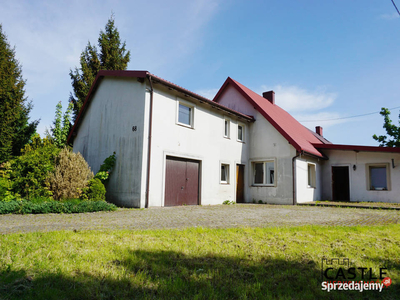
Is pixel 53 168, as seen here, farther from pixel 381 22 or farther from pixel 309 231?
pixel 381 22

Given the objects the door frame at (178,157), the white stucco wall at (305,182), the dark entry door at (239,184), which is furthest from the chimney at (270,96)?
the door frame at (178,157)

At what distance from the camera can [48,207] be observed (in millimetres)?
8695

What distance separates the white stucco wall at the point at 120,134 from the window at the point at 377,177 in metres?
13.6

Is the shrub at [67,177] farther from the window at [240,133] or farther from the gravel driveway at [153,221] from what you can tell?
the window at [240,133]

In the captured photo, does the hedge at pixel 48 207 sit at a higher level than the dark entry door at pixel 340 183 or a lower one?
lower

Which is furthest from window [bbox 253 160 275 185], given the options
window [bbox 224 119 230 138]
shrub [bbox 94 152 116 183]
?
shrub [bbox 94 152 116 183]

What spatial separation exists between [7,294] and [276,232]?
4.38 meters

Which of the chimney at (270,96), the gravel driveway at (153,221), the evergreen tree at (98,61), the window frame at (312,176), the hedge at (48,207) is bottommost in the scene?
the gravel driveway at (153,221)

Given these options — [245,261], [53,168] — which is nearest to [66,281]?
[245,261]

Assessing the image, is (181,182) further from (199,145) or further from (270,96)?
(270,96)

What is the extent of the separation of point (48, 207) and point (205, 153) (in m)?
7.57

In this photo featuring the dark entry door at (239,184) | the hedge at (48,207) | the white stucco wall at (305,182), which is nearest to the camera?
the hedge at (48,207)

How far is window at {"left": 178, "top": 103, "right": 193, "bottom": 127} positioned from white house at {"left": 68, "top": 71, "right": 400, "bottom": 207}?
0.05 metres

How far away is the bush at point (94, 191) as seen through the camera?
35.4ft
